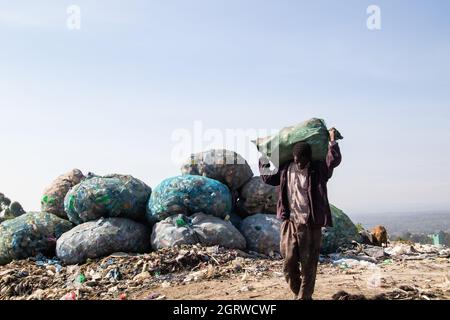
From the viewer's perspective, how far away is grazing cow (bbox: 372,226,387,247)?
7721mm

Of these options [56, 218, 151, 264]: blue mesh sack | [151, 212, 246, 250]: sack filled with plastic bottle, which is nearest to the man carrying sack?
[151, 212, 246, 250]: sack filled with plastic bottle

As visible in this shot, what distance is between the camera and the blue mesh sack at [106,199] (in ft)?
19.9

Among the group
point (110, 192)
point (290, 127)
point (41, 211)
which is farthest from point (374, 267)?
point (41, 211)

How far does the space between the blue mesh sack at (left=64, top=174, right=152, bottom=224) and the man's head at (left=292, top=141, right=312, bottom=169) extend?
3.20m

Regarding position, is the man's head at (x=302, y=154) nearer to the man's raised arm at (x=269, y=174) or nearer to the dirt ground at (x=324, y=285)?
the man's raised arm at (x=269, y=174)

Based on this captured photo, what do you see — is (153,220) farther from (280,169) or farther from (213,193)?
(280,169)

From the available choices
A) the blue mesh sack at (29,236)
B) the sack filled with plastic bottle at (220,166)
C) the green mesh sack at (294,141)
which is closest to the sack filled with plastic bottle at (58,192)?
the blue mesh sack at (29,236)

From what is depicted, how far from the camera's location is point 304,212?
3.61 meters

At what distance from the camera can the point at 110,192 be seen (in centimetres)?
609

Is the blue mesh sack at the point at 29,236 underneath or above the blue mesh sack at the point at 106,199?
underneath

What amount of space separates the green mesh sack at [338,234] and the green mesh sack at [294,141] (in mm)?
2875

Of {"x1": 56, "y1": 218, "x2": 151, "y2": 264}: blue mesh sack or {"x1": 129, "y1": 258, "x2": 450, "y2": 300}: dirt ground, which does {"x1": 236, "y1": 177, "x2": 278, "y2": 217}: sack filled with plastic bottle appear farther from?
{"x1": 56, "y1": 218, "x2": 151, "y2": 264}: blue mesh sack
